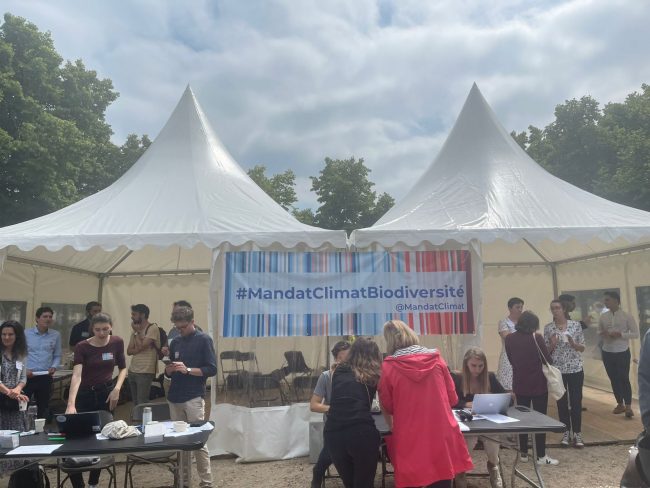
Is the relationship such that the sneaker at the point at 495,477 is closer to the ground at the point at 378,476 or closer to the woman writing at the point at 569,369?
the ground at the point at 378,476

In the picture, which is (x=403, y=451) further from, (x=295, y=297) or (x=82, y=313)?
(x=82, y=313)

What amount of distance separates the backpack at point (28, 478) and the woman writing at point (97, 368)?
37 centimetres

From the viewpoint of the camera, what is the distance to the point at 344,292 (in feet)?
17.0

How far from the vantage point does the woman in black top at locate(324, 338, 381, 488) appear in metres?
2.66

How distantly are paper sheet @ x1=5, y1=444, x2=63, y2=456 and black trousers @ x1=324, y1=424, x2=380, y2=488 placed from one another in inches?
64.4

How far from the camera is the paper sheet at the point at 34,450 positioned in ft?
9.06

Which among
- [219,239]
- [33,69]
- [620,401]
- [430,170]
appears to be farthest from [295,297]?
[33,69]

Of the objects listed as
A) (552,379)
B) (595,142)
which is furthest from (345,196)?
(552,379)

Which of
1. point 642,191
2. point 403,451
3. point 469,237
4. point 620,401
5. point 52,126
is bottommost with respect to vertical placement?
point 620,401

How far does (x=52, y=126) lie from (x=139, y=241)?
8264 millimetres

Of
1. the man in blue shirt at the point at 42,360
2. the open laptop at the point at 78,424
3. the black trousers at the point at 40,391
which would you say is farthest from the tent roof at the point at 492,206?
the black trousers at the point at 40,391

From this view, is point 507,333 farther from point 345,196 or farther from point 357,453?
point 345,196

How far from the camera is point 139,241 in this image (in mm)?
5070

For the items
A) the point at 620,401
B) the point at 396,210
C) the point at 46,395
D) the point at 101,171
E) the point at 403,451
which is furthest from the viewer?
the point at 101,171
